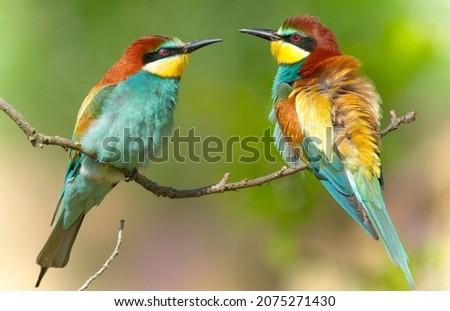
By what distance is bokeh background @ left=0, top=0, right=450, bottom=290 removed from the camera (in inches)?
109

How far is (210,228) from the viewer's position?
3.05m

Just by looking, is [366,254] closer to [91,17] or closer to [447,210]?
[447,210]

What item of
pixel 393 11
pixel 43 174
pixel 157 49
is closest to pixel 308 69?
pixel 157 49

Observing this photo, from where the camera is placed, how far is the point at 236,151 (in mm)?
2781

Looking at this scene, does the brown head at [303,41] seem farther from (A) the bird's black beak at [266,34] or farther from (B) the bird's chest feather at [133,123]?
(B) the bird's chest feather at [133,123]

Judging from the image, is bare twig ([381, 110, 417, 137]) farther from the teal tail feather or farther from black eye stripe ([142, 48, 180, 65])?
the teal tail feather

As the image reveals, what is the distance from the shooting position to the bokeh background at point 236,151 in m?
2.77

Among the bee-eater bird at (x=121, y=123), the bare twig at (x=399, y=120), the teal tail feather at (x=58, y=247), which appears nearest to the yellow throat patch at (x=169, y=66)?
the bee-eater bird at (x=121, y=123)

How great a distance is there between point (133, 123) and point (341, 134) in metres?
0.63

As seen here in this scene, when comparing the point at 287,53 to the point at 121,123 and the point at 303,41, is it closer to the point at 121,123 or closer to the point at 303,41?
the point at 303,41

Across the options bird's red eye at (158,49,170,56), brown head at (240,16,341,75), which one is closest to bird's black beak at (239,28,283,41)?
brown head at (240,16,341,75)

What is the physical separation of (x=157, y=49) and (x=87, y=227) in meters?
0.95

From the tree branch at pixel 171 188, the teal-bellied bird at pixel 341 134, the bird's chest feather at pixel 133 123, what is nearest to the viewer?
the tree branch at pixel 171 188

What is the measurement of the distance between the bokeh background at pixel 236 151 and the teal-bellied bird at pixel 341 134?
377 mm
